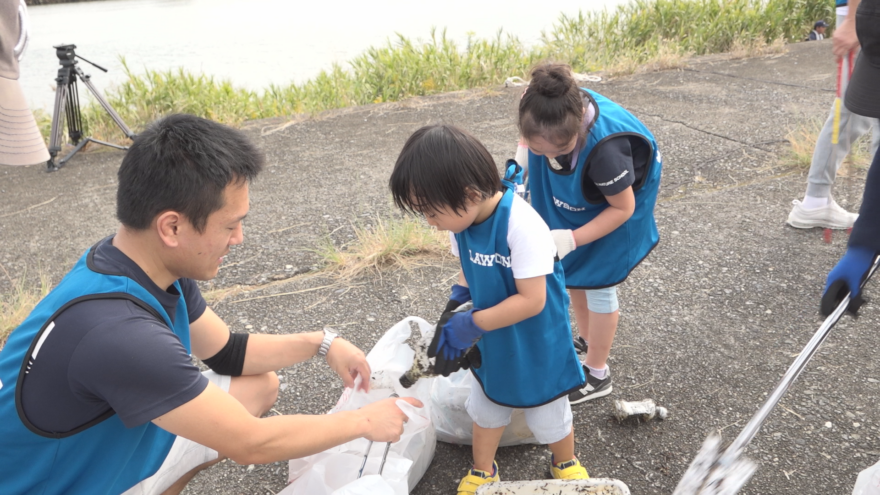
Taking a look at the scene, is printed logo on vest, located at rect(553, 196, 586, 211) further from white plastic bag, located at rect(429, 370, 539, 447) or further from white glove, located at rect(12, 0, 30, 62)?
white glove, located at rect(12, 0, 30, 62)

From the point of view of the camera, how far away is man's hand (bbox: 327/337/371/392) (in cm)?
197


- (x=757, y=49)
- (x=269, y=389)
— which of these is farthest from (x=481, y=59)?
(x=269, y=389)

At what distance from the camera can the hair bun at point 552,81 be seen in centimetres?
200

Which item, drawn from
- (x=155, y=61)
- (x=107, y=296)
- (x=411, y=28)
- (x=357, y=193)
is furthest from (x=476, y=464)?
(x=411, y=28)

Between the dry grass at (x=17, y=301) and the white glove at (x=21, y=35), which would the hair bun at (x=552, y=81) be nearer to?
the white glove at (x=21, y=35)

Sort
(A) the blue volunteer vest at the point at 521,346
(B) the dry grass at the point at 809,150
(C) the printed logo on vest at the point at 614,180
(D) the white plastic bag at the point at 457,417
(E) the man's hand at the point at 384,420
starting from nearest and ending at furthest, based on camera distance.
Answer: (E) the man's hand at the point at 384,420 < (A) the blue volunteer vest at the point at 521,346 < (C) the printed logo on vest at the point at 614,180 < (D) the white plastic bag at the point at 457,417 < (B) the dry grass at the point at 809,150

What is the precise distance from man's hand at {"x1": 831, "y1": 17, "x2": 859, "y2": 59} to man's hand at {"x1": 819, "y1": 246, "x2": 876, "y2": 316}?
154cm

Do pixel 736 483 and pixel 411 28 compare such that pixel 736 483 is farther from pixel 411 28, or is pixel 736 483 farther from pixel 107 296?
pixel 411 28

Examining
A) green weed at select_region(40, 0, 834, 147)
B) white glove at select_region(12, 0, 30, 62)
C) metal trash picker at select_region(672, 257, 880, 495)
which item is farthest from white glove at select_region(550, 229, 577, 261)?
green weed at select_region(40, 0, 834, 147)

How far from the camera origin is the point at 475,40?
8.01m

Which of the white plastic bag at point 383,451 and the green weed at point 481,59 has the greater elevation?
the green weed at point 481,59

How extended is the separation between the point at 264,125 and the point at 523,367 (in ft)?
15.2

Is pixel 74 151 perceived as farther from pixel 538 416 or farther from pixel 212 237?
pixel 538 416

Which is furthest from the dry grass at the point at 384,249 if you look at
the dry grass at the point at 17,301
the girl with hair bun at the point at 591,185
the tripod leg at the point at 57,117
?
the tripod leg at the point at 57,117
